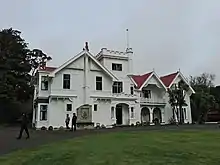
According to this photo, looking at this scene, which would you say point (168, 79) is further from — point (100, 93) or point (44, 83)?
point (44, 83)

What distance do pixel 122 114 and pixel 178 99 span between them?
8.52m

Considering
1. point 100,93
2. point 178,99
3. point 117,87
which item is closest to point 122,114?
point 117,87

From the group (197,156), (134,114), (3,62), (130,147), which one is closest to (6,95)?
(3,62)

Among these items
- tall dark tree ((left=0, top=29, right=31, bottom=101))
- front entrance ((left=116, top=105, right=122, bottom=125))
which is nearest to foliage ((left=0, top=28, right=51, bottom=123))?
tall dark tree ((left=0, top=29, right=31, bottom=101))

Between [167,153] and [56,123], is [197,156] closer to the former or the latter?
[167,153]

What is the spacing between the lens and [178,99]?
45.0 m

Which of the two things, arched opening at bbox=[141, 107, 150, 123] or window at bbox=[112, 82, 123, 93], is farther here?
arched opening at bbox=[141, 107, 150, 123]

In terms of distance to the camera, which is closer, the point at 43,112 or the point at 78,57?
the point at 43,112

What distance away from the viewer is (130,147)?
12742mm

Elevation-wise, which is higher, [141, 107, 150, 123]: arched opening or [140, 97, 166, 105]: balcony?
[140, 97, 166, 105]: balcony

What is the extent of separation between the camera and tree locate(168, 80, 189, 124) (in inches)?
1777

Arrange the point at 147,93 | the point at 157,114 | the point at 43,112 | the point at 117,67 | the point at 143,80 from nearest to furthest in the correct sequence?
the point at 43,112 → the point at 117,67 → the point at 143,80 → the point at 147,93 → the point at 157,114

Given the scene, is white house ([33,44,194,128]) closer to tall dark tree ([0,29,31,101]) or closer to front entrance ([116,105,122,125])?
front entrance ([116,105,122,125])

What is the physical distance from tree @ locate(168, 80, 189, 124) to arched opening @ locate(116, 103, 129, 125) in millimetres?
7023
